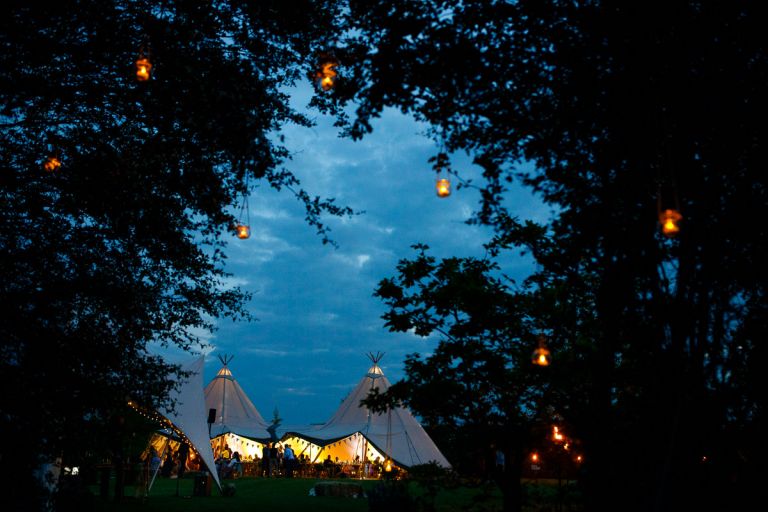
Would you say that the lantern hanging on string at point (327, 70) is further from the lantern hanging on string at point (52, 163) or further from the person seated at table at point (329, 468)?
the person seated at table at point (329, 468)

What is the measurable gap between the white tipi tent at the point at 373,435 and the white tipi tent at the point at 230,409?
12.6 ft

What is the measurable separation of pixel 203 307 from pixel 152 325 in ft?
3.60

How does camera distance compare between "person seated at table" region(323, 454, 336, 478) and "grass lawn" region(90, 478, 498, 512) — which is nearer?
"grass lawn" region(90, 478, 498, 512)

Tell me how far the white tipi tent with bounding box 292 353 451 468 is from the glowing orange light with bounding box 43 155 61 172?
849 inches

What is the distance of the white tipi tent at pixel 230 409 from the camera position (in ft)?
114

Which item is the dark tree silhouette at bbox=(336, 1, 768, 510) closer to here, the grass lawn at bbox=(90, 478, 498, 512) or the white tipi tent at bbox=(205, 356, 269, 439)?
the grass lawn at bbox=(90, 478, 498, 512)

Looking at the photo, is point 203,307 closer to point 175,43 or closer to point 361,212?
point 361,212

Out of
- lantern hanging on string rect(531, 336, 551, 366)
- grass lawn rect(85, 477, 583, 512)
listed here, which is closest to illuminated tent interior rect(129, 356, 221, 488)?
grass lawn rect(85, 477, 583, 512)

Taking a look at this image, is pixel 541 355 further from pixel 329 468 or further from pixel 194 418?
pixel 329 468

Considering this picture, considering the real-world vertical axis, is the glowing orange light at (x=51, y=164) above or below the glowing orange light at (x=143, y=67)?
below

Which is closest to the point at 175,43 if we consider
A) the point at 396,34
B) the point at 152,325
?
the point at 396,34

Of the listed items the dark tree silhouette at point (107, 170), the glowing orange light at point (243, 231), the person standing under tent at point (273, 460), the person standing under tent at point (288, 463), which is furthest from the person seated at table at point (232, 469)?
the glowing orange light at point (243, 231)

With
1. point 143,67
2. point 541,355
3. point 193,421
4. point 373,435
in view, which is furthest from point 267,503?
point 373,435

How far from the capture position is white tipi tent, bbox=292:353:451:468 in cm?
2958
